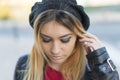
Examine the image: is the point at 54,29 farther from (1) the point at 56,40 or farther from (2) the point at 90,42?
(2) the point at 90,42

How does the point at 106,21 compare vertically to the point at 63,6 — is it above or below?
below

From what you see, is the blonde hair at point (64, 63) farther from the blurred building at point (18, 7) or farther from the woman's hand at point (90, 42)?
the blurred building at point (18, 7)

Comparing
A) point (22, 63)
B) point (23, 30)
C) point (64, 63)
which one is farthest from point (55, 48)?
point (23, 30)

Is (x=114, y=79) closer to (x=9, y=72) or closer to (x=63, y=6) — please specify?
(x=63, y=6)

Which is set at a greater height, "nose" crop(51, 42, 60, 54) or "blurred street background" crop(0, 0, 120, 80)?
"nose" crop(51, 42, 60, 54)

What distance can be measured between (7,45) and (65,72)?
21.0 ft

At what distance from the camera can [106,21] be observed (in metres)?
13.7

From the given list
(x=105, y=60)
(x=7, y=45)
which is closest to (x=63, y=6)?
(x=105, y=60)

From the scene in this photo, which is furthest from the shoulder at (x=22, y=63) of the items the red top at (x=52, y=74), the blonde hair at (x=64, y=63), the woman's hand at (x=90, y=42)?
the woman's hand at (x=90, y=42)

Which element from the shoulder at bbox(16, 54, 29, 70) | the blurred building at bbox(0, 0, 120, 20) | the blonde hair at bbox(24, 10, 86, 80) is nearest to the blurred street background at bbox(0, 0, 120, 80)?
the blurred building at bbox(0, 0, 120, 20)

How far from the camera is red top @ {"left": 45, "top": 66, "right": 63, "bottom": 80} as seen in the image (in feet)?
8.10

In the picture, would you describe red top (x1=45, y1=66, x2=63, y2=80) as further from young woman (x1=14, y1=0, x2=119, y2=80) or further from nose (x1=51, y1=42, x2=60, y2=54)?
nose (x1=51, y1=42, x2=60, y2=54)

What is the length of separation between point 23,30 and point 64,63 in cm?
900

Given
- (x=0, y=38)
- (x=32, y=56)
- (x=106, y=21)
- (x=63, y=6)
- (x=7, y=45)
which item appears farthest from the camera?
(x=106, y=21)
